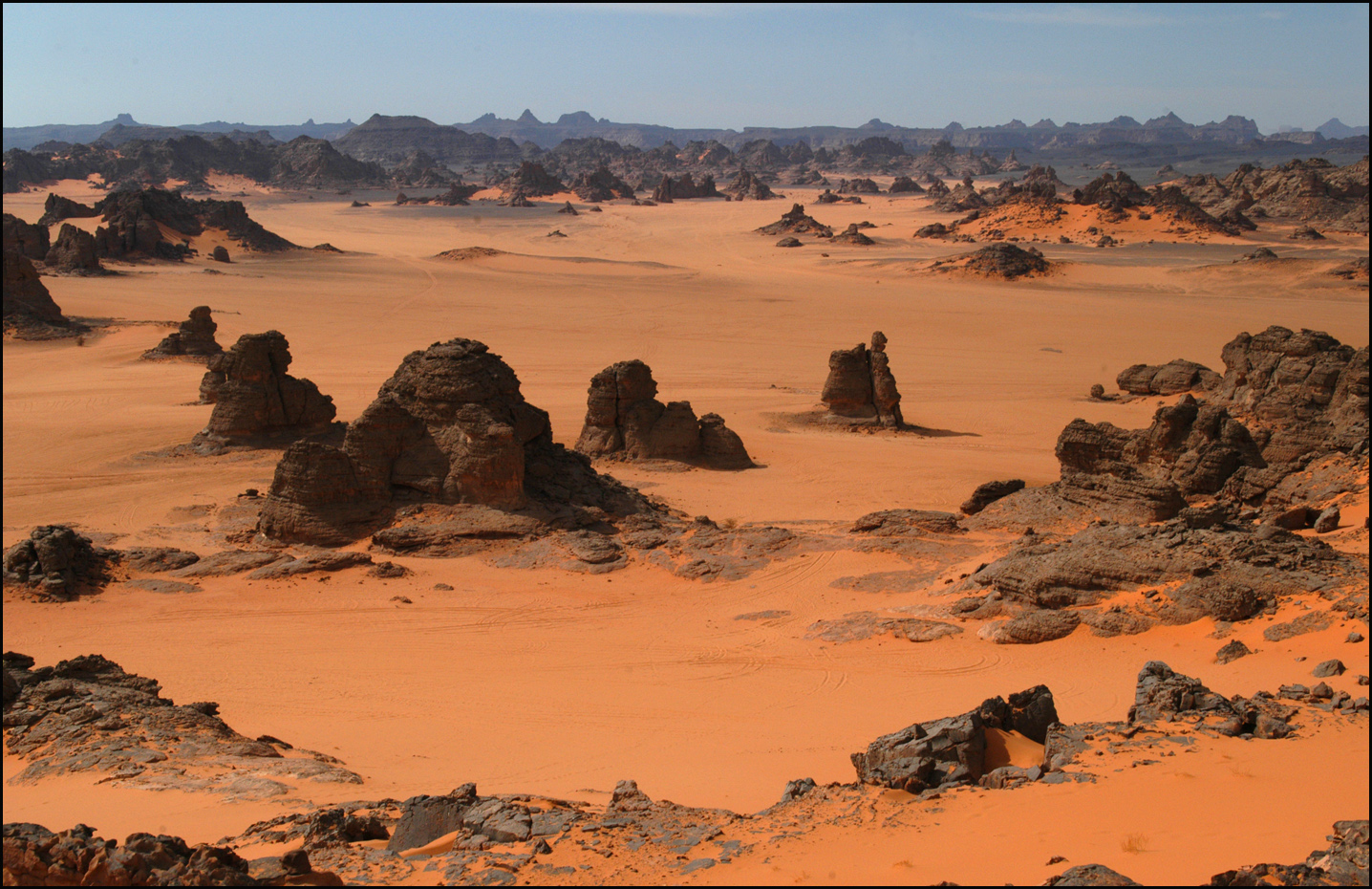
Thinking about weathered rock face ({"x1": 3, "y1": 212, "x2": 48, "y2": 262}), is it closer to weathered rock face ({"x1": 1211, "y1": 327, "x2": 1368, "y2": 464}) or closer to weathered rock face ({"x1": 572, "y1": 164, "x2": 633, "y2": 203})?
weathered rock face ({"x1": 1211, "y1": 327, "x2": 1368, "y2": 464})

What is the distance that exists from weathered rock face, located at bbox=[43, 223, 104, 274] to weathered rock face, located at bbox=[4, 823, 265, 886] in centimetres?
5216

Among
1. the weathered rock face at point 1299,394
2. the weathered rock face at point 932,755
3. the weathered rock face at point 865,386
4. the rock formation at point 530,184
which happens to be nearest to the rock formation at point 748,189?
the rock formation at point 530,184

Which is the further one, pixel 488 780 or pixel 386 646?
pixel 386 646

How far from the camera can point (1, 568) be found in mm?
14422

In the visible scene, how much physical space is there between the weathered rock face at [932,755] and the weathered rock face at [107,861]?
13.0 ft

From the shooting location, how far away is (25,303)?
38.0m

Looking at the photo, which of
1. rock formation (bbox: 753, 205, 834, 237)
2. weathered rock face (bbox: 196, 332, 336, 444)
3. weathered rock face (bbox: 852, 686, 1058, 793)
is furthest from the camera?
rock formation (bbox: 753, 205, 834, 237)

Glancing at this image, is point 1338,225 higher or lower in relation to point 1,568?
higher

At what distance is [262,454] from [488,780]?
583 inches

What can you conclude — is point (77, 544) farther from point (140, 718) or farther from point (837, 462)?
point (837, 462)

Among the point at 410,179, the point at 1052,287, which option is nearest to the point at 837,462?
the point at 1052,287

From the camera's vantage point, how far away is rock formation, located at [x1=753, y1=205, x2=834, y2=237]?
3113 inches

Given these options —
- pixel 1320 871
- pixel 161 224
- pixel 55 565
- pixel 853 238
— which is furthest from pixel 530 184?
pixel 1320 871

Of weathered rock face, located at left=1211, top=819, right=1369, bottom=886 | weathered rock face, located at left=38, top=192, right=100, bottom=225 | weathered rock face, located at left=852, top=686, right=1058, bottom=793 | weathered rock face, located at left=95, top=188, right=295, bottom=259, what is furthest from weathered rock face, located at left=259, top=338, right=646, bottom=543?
weathered rock face, located at left=38, top=192, right=100, bottom=225
